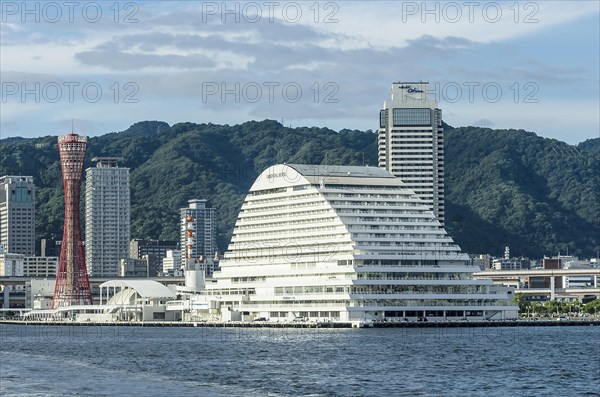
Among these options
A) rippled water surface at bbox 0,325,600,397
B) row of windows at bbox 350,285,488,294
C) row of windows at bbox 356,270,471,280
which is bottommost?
rippled water surface at bbox 0,325,600,397

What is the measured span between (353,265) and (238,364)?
74.5m

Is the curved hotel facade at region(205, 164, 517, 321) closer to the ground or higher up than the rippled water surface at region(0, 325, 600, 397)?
higher up

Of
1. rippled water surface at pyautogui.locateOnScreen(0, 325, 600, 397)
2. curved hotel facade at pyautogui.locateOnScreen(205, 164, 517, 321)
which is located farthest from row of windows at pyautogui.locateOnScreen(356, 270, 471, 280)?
rippled water surface at pyautogui.locateOnScreen(0, 325, 600, 397)

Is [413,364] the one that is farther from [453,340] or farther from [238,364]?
[453,340]

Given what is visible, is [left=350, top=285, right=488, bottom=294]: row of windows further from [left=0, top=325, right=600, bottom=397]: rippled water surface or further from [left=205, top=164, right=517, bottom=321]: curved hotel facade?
[left=0, top=325, right=600, bottom=397]: rippled water surface

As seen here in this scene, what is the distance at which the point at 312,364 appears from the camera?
108m

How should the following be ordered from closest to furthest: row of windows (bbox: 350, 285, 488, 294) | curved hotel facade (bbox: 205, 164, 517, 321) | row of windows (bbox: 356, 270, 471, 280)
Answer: row of windows (bbox: 350, 285, 488, 294), curved hotel facade (bbox: 205, 164, 517, 321), row of windows (bbox: 356, 270, 471, 280)

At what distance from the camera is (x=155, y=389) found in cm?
8650

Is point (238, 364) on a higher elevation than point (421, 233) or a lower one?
lower

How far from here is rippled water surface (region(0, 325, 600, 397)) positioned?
87.4 m

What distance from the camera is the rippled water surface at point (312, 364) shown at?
87.4m

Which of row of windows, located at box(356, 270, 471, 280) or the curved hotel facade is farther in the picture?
row of windows, located at box(356, 270, 471, 280)

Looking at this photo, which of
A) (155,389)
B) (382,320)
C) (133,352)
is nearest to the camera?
(155,389)

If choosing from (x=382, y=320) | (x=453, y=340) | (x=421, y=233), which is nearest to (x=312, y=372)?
(x=453, y=340)
